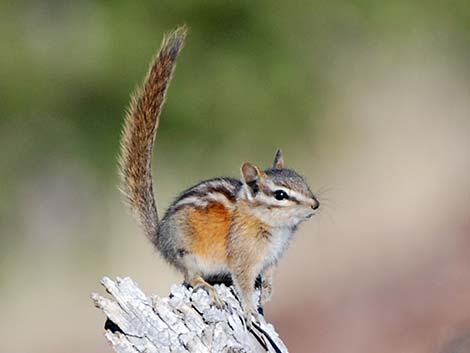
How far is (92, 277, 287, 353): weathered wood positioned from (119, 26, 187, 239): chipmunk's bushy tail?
1178mm

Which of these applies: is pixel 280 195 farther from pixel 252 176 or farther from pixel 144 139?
pixel 144 139

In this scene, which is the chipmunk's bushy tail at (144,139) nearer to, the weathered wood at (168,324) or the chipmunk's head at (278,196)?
the chipmunk's head at (278,196)

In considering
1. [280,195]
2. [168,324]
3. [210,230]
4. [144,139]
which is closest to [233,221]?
[210,230]

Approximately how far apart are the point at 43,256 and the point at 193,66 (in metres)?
2.26

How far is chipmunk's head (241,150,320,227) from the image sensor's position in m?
5.37

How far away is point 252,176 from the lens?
5473 millimetres

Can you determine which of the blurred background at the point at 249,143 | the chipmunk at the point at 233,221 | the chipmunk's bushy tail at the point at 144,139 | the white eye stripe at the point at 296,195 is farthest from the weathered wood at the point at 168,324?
the blurred background at the point at 249,143

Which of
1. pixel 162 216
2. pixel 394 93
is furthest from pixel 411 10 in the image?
pixel 162 216

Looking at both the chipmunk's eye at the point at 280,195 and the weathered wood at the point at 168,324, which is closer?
the weathered wood at the point at 168,324

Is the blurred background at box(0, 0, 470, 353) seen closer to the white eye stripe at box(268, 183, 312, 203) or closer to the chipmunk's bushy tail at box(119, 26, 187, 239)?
the chipmunk's bushy tail at box(119, 26, 187, 239)

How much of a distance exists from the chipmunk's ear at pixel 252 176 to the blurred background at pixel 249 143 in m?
5.54

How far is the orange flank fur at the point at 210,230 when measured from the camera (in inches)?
212

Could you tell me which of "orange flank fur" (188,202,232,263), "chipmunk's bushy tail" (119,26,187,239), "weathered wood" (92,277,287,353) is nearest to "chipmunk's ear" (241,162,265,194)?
"orange flank fur" (188,202,232,263)

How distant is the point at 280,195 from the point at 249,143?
24.7ft
